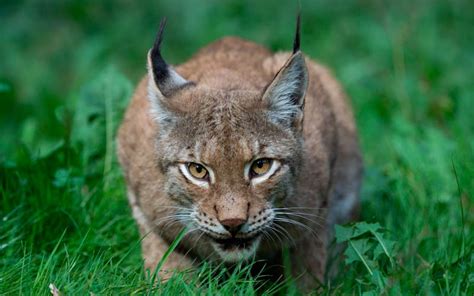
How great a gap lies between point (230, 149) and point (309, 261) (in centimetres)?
138

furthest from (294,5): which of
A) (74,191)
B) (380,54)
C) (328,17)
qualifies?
(74,191)

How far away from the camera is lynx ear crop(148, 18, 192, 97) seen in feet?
19.2

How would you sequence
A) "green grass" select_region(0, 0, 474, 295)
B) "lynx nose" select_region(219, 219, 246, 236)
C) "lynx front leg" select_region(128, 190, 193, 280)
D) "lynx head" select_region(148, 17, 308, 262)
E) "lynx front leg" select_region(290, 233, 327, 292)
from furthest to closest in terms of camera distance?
"lynx front leg" select_region(290, 233, 327, 292)
"lynx front leg" select_region(128, 190, 193, 280)
"green grass" select_region(0, 0, 474, 295)
"lynx head" select_region(148, 17, 308, 262)
"lynx nose" select_region(219, 219, 246, 236)

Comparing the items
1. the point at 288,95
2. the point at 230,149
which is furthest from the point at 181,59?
the point at 230,149

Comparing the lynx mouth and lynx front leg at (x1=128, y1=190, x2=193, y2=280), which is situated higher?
the lynx mouth

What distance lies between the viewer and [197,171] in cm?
576

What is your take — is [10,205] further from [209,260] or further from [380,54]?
[380,54]

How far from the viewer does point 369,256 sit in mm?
6344

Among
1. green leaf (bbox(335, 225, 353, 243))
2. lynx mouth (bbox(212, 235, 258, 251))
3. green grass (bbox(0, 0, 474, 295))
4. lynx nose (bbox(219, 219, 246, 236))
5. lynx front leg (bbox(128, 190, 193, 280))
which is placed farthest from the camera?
lynx front leg (bbox(128, 190, 193, 280))

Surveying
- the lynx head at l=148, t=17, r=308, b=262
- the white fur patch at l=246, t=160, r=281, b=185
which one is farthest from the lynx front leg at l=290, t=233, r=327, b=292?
the white fur patch at l=246, t=160, r=281, b=185

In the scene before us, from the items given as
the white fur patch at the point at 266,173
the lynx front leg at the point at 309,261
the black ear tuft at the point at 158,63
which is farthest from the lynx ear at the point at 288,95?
the lynx front leg at the point at 309,261

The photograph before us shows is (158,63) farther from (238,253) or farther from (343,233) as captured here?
(343,233)

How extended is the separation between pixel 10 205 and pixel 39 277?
1349mm

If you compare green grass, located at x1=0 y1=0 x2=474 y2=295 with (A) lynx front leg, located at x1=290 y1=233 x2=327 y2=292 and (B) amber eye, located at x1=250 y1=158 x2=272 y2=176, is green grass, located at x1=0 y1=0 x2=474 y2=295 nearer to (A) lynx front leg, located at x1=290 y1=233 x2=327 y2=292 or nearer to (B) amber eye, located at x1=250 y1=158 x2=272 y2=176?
(A) lynx front leg, located at x1=290 y1=233 x2=327 y2=292
